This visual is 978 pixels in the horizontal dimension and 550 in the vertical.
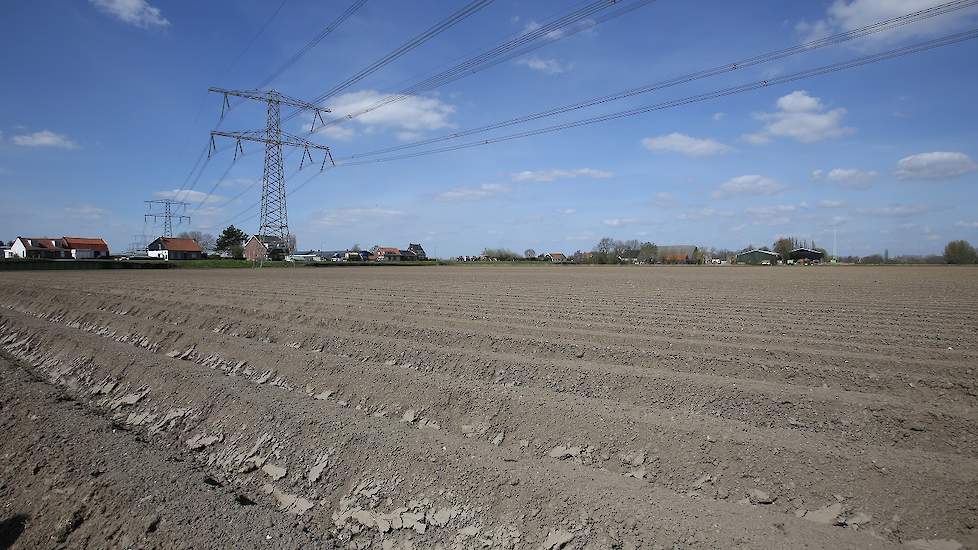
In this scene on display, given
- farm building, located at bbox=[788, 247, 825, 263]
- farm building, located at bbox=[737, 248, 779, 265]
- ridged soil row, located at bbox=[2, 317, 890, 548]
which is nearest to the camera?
ridged soil row, located at bbox=[2, 317, 890, 548]

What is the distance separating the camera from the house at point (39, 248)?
10362 cm

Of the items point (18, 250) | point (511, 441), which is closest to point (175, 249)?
point (18, 250)

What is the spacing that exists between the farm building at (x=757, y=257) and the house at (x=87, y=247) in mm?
145857

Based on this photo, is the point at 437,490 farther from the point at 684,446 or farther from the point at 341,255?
the point at 341,255

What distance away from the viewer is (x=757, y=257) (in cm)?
13600

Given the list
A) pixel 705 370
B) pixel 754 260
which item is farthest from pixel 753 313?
pixel 754 260

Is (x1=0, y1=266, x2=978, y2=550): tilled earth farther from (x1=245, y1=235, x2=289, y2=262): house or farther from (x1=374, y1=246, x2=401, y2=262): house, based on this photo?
(x1=374, y1=246, x2=401, y2=262): house

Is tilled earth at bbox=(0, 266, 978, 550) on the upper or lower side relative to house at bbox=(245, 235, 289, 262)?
lower

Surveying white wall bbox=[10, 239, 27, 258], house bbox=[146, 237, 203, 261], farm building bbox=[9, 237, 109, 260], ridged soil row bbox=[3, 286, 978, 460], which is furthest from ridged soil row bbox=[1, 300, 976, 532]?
white wall bbox=[10, 239, 27, 258]

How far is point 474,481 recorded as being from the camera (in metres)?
6.00

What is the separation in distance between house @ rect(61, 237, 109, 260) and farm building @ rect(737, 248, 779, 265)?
5742 inches

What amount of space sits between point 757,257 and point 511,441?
146571mm

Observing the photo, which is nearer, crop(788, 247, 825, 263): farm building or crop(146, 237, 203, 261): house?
crop(146, 237, 203, 261): house

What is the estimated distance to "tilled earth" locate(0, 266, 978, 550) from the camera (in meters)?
5.18
